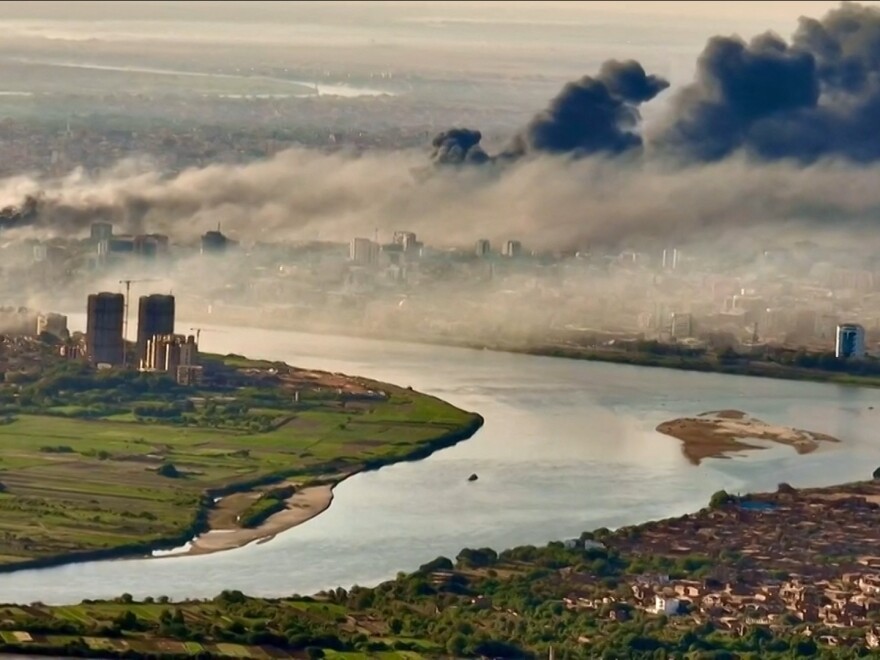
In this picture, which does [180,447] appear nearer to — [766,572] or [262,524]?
[262,524]

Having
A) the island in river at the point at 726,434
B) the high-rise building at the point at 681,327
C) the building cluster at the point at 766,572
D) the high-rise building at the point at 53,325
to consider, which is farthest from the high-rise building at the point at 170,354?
the building cluster at the point at 766,572

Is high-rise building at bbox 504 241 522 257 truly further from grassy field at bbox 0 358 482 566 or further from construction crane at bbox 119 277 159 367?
grassy field at bbox 0 358 482 566

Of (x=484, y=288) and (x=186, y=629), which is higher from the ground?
(x=484, y=288)

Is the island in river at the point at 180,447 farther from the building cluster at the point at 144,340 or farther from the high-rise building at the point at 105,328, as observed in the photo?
the high-rise building at the point at 105,328

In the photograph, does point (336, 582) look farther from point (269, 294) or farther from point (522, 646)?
point (269, 294)

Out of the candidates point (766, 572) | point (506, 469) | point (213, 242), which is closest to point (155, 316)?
point (213, 242)

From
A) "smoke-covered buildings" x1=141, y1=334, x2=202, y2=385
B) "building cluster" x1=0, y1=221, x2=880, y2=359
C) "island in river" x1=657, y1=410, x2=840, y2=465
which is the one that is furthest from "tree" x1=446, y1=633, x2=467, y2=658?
"building cluster" x1=0, y1=221, x2=880, y2=359
